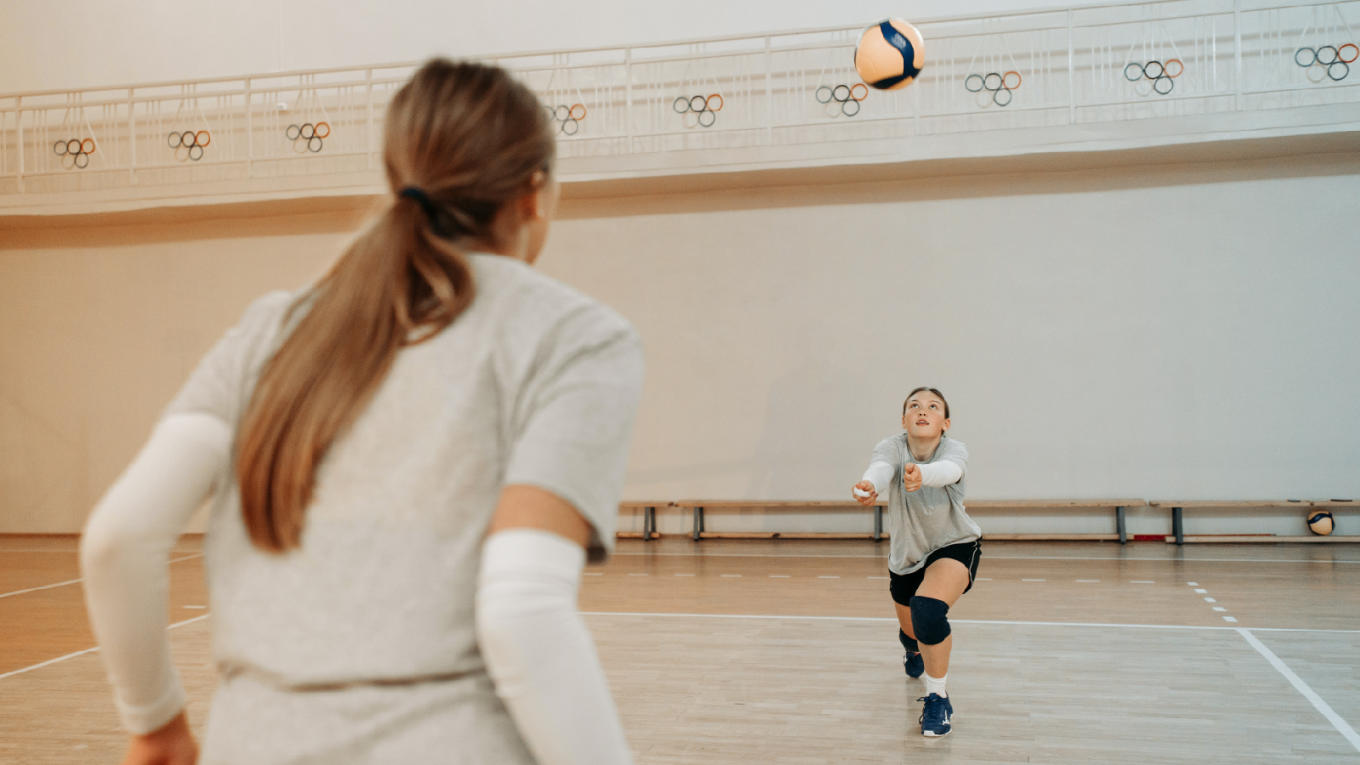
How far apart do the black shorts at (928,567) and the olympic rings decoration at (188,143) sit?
9.35 meters

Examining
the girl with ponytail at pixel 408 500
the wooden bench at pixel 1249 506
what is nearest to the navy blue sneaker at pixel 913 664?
the girl with ponytail at pixel 408 500

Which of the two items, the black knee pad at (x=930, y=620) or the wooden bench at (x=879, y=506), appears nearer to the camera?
the black knee pad at (x=930, y=620)

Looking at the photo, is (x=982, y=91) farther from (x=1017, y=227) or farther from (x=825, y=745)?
(x=825, y=745)

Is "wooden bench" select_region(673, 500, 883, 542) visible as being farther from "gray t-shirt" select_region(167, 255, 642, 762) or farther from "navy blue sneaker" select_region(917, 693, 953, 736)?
"gray t-shirt" select_region(167, 255, 642, 762)

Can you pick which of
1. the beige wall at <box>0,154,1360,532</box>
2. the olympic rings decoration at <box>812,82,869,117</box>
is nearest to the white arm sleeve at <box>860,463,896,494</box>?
the beige wall at <box>0,154,1360,532</box>

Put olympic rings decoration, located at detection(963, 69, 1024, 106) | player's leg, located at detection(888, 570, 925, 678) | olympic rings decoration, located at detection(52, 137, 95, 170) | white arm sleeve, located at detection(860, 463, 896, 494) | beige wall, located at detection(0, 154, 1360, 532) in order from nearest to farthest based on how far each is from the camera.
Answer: white arm sleeve, located at detection(860, 463, 896, 494) → player's leg, located at detection(888, 570, 925, 678) → beige wall, located at detection(0, 154, 1360, 532) → olympic rings decoration, located at detection(963, 69, 1024, 106) → olympic rings decoration, located at detection(52, 137, 95, 170)

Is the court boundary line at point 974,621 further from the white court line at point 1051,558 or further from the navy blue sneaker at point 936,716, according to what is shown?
the white court line at point 1051,558

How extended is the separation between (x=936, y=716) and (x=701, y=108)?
7.55m

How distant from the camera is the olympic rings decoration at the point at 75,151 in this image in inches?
469

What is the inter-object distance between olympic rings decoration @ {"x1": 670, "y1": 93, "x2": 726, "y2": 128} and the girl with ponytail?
9.49m

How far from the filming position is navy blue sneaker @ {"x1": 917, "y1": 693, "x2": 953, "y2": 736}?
4176 mm

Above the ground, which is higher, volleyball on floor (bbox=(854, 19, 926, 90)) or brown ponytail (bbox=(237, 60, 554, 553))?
volleyball on floor (bbox=(854, 19, 926, 90))

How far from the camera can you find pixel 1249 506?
9.32 metres

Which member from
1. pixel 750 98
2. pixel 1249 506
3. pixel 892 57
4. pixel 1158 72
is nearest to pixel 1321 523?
pixel 1249 506
